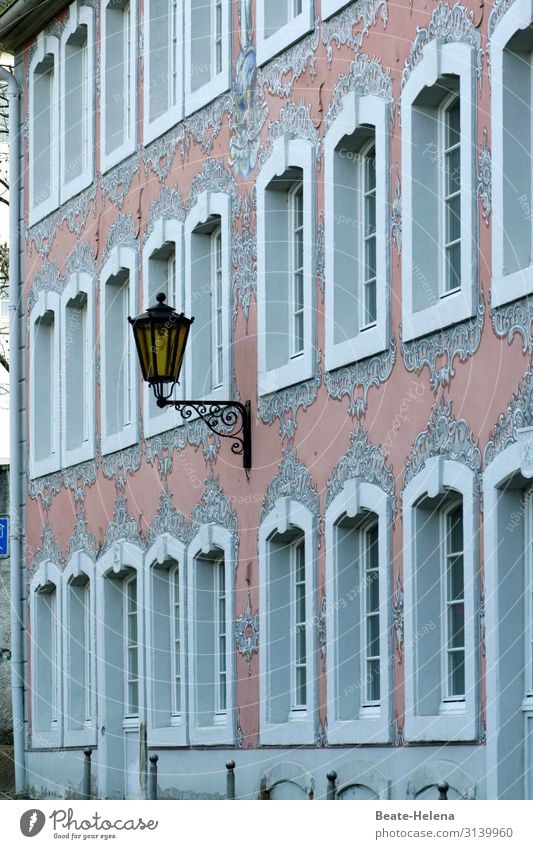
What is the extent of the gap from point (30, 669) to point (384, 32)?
487 inches

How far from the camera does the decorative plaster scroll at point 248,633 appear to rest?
2033 cm

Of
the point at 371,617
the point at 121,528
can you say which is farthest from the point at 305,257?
the point at 121,528

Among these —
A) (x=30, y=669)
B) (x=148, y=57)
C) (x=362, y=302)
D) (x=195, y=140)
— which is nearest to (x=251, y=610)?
(x=362, y=302)

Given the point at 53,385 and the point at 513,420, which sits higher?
the point at 53,385

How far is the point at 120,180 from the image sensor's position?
80.9 ft

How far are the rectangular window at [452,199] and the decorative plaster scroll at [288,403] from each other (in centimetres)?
240

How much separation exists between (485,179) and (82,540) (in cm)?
1104

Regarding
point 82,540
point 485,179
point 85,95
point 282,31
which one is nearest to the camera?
point 485,179

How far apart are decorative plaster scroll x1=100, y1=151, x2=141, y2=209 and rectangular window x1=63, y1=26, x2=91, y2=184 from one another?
152 cm

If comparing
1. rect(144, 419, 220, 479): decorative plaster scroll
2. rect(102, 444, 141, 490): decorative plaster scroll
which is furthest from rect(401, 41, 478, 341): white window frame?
rect(102, 444, 141, 490): decorative plaster scroll

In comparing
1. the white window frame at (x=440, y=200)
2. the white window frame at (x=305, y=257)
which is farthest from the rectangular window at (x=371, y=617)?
the white window frame at (x=440, y=200)

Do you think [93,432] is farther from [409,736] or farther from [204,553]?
[409,736]

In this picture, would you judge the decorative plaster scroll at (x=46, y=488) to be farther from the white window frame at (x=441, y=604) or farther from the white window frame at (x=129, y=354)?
the white window frame at (x=441, y=604)

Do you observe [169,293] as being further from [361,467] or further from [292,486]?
[361,467]
